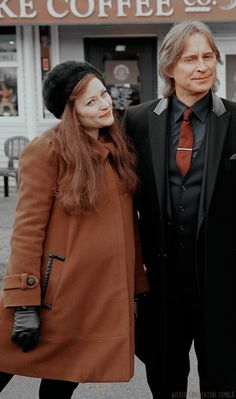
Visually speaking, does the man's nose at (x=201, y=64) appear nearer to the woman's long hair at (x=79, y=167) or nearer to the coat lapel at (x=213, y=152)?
the coat lapel at (x=213, y=152)

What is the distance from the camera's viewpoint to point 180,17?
29.8 ft

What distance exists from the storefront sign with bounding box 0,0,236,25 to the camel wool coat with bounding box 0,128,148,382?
7242 millimetres

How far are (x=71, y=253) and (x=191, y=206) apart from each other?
1.76ft

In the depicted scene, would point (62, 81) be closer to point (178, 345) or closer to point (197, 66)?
point (197, 66)

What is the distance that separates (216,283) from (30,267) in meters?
0.79

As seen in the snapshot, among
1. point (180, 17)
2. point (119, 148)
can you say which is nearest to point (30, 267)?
point (119, 148)

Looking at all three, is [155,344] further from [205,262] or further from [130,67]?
[130,67]

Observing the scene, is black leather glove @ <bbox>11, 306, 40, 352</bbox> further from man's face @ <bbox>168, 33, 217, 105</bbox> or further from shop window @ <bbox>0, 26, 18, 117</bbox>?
shop window @ <bbox>0, 26, 18, 117</bbox>

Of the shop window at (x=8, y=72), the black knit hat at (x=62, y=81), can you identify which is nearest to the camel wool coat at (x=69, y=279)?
the black knit hat at (x=62, y=81)

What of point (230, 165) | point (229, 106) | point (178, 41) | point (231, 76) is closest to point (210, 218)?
point (230, 165)

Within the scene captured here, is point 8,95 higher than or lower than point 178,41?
higher

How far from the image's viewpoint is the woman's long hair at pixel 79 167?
224 cm

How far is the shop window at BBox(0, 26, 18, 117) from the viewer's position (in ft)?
32.8

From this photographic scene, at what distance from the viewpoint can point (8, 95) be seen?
10242 mm
